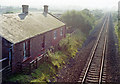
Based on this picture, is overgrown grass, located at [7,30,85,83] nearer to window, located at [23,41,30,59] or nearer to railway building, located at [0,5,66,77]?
railway building, located at [0,5,66,77]

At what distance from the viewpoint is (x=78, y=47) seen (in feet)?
76.3

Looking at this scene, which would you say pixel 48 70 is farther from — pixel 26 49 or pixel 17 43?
pixel 17 43

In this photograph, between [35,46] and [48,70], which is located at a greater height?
[35,46]

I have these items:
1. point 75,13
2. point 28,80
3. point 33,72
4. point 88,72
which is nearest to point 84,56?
point 88,72

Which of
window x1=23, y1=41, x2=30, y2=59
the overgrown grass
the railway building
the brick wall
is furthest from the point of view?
window x1=23, y1=41, x2=30, y2=59

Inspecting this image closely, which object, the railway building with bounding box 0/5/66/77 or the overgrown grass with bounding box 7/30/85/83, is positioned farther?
the railway building with bounding box 0/5/66/77

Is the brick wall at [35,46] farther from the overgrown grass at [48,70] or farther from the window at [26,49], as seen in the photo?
the overgrown grass at [48,70]

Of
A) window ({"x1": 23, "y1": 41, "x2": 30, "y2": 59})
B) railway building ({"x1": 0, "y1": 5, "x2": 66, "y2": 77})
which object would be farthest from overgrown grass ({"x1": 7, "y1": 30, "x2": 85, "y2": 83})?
window ({"x1": 23, "y1": 41, "x2": 30, "y2": 59})

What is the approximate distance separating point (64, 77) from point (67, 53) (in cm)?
608

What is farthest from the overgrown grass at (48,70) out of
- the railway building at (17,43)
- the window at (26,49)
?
the window at (26,49)

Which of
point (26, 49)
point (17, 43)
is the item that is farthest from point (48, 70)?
point (17, 43)

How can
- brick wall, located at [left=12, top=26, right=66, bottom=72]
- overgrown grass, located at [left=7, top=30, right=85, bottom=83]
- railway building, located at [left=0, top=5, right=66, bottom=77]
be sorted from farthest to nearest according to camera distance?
brick wall, located at [left=12, top=26, right=66, bottom=72]
railway building, located at [left=0, top=5, right=66, bottom=77]
overgrown grass, located at [left=7, top=30, right=85, bottom=83]

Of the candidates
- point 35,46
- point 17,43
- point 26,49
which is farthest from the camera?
point 35,46

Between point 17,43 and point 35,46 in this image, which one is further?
point 35,46
